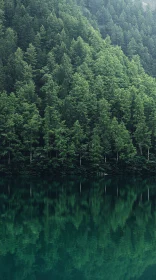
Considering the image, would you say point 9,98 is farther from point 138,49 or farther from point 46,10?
point 138,49

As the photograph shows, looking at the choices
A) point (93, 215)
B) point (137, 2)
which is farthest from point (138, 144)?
point (137, 2)

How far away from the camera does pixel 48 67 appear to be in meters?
104

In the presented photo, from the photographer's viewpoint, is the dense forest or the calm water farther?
the dense forest

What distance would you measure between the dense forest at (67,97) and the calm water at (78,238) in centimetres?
3415

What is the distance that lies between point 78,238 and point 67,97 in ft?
207

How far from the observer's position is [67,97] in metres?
88.5

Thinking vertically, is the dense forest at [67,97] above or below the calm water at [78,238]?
above

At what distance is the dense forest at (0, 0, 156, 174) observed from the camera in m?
81.0

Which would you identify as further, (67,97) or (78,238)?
(67,97)

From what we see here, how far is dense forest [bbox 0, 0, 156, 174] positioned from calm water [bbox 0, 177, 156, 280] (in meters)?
34.2

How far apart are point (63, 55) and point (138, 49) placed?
40.6 meters

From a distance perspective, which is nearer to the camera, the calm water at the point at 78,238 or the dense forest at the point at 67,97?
the calm water at the point at 78,238

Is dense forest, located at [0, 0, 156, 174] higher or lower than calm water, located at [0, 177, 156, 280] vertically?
higher

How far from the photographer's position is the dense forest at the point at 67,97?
266 ft
